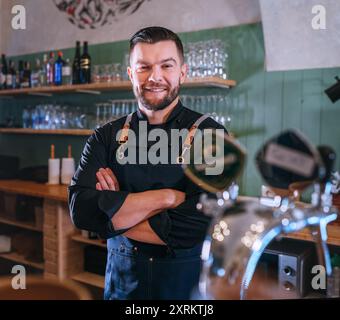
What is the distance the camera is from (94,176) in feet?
3.72

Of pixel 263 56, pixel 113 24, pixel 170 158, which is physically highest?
pixel 113 24

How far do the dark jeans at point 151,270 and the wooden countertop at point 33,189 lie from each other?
1.89 feet

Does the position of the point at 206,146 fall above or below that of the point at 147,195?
above

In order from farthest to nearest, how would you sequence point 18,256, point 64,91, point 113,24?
point 64,91 < point 113,24 < point 18,256

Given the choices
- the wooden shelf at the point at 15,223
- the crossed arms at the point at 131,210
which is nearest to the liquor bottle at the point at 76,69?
the wooden shelf at the point at 15,223

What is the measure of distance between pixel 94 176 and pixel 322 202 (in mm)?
713

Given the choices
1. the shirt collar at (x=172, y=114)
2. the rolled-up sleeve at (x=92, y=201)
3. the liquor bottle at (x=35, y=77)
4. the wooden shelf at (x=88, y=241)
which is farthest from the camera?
the liquor bottle at (x=35, y=77)

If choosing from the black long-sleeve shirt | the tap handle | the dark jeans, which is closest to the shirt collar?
the black long-sleeve shirt

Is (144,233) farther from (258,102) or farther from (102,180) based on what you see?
(258,102)

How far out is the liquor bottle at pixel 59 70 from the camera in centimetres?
197

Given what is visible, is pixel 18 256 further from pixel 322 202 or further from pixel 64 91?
pixel 322 202

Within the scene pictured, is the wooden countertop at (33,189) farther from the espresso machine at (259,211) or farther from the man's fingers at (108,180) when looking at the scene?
the espresso machine at (259,211)

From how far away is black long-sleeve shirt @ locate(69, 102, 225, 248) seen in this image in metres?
1.09
